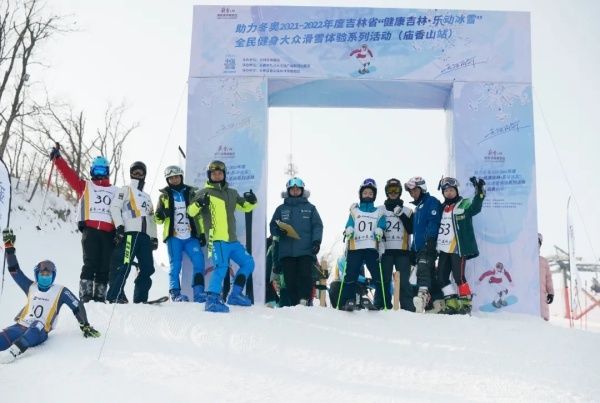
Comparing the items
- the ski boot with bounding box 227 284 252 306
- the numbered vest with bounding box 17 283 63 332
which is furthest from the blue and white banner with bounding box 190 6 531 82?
the numbered vest with bounding box 17 283 63 332

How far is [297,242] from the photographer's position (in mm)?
7297

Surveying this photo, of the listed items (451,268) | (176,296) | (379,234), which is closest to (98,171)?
(176,296)

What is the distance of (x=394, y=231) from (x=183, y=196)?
255 centimetres

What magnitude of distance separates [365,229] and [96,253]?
9.89 feet

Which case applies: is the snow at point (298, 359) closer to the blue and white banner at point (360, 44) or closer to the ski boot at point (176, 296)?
the ski boot at point (176, 296)

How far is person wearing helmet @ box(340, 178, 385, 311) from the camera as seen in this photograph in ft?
23.1

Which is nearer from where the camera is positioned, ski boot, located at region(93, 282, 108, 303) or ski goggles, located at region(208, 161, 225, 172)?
ski boot, located at region(93, 282, 108, 303)

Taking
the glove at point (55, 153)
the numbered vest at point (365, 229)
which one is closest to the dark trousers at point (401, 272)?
the numbered vest at point (365, 229)

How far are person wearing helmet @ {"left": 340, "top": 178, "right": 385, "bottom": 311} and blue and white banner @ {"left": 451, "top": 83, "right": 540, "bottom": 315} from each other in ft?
5.01

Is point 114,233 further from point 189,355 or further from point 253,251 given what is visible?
point 189,355

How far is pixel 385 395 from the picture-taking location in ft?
13.1

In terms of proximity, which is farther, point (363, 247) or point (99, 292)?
point (363, 247)

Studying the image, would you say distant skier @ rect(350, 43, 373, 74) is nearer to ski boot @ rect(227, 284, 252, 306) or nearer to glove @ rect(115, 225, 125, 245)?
ski boot @ rect(227, 284, 252, 306)

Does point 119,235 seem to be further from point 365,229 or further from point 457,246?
point 457,246
